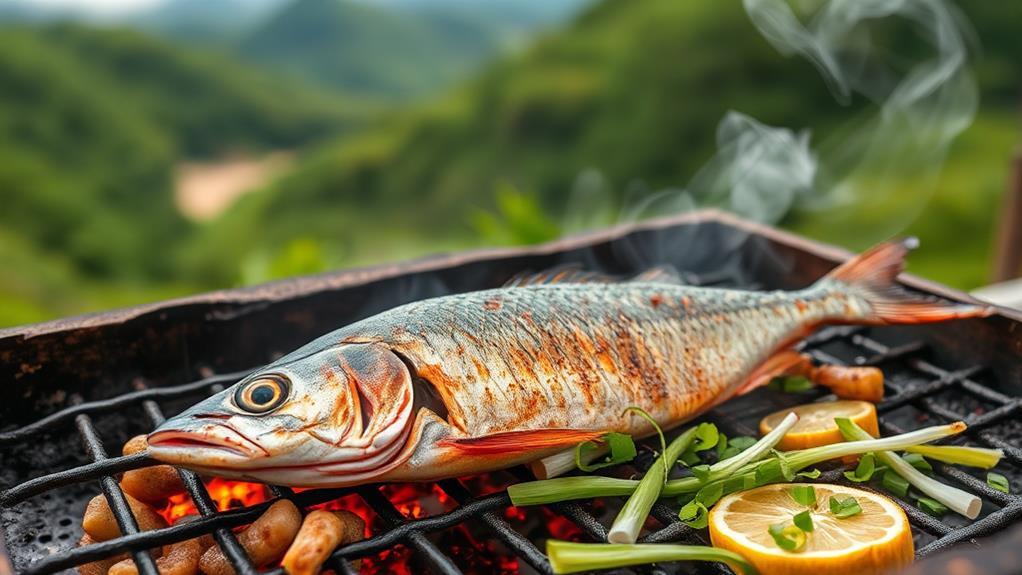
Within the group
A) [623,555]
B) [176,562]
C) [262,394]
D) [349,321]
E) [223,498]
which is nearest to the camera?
[623,555]

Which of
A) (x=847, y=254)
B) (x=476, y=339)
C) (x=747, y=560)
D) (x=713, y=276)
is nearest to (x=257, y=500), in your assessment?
(x=476, y=339)

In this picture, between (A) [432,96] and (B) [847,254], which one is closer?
(B) [847,254]

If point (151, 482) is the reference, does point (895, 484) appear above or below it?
below

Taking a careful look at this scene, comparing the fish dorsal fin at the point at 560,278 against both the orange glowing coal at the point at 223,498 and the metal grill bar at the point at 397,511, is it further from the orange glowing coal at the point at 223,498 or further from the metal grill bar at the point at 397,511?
the orange glowing coal at the point at 223,498

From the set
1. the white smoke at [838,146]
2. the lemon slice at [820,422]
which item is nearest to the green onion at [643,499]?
the lemon slice at [820,422]

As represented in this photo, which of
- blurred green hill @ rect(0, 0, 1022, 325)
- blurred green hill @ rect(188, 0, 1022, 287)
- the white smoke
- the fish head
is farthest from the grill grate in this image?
blurred green hill @ rect(188, 0, 1022, 287)

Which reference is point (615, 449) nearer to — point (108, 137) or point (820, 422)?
point (820, 422)

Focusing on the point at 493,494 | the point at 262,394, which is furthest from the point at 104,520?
the point at 493,494

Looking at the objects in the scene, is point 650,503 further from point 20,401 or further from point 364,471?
point 20,401
